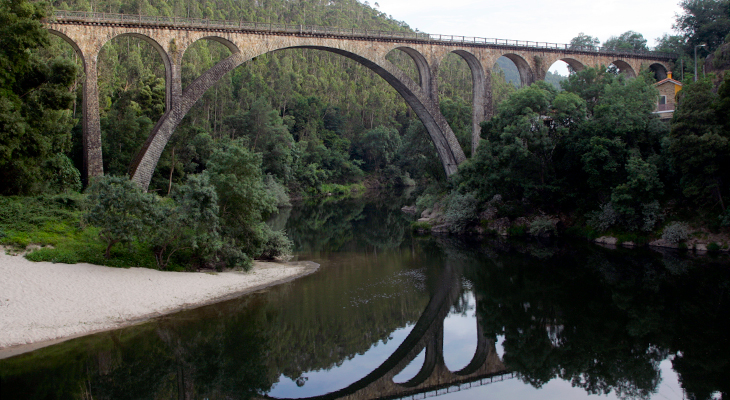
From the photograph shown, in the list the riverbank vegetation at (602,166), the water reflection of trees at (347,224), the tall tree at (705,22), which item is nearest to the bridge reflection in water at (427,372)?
the water reflection of trees at (347,224)

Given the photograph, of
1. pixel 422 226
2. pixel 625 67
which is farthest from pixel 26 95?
pixel 625 67

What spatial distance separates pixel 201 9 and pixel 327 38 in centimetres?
6254

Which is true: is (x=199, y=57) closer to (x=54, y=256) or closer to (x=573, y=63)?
(x=573, y=63)

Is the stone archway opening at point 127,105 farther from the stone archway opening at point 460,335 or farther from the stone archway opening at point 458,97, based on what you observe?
the stone archway opening at point 458,97

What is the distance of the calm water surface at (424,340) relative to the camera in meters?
12.0

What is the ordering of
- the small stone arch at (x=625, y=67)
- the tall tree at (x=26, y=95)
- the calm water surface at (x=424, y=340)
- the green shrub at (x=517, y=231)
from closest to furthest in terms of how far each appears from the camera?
the calm water surface at (x=424, y=340)
the tall tree at (x=26, y=95)
the green shrub at (x=517, y=231)
the small stone arch at (x=625, y=67)

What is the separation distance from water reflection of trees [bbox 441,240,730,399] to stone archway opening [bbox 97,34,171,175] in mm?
21669

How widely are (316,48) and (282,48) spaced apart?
2.24 meters

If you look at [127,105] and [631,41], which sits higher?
[631,41]

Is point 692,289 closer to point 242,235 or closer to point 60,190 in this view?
point 242,235

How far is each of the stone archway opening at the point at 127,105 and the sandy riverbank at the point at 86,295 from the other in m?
14.6

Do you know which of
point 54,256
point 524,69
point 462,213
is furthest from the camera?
point 524,69

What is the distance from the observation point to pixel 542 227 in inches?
1196

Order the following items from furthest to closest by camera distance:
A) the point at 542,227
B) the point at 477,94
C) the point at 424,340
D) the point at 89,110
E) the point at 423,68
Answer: the point at 477,94 < the point at 423,68 < the point at 542,227 < the point at 89,110 < the point at 424,340
